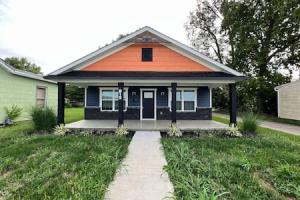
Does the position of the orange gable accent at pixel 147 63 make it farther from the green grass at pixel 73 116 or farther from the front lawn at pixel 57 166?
the green grass at pixel 73 116

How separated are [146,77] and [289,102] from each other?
14.0 m

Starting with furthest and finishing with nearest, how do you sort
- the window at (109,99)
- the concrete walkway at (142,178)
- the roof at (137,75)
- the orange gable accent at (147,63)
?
the window at (109,99), the orange gable accent at (147,63), the roof at (137,75), the concrete walkway at (142,178)

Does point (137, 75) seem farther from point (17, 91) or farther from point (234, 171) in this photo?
point (17, 91)

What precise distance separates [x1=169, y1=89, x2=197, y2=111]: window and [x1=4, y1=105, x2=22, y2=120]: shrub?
33.1 feet

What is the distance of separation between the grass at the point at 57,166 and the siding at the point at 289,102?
49.5 feet

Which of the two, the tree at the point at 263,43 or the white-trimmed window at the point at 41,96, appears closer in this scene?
the white-trimmed window at the point at 41,96

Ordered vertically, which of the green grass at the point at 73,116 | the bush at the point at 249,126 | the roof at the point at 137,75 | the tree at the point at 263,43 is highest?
the tree at the point at 263,43

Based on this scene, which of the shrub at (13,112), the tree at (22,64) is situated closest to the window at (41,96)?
the shrub at (13,112)

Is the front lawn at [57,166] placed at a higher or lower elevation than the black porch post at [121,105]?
lower

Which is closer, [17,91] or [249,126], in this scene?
[249,126]

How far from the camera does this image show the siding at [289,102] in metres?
16.3

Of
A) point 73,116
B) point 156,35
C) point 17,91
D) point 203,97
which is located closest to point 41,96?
point 17,91

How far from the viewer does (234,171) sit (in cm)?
506

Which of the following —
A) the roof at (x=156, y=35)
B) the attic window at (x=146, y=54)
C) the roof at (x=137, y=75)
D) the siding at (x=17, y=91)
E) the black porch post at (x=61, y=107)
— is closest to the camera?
the roof at (x=137, y=75)
